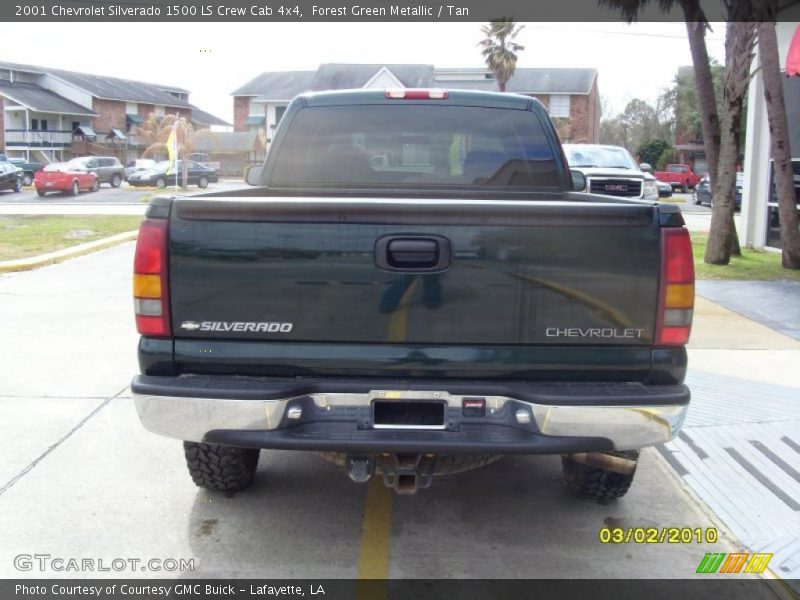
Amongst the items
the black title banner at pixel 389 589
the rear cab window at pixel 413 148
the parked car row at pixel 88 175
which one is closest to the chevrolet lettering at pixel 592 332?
the black title banner at pixel 389 589

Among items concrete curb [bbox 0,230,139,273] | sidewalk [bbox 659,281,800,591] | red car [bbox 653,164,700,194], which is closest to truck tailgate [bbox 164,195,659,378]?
sidewalk [bbox 659,281,800,591]

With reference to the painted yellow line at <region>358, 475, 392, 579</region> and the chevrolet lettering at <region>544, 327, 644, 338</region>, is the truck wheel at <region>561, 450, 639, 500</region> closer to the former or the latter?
the painted yellow line at <region>358, 475, 392, 579</region>

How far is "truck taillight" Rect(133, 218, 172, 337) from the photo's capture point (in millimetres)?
3293

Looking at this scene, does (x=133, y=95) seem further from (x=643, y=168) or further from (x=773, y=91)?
(x=773, y=91)

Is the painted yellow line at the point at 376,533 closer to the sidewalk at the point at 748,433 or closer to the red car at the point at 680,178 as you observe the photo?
the sidewalk at the point at 748,433

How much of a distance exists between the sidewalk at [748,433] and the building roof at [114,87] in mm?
60794

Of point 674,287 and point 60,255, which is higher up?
point 674,287

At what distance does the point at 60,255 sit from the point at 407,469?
1154 cm

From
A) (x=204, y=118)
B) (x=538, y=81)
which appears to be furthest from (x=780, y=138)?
(x=204, y=118)

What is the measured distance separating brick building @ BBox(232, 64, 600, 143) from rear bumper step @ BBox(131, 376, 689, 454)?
54098 mm

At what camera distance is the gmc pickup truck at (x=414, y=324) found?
3.23 meters

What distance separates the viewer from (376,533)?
4055mm

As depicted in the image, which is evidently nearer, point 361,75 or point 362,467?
point 362,467

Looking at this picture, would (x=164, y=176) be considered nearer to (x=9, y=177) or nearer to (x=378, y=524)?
(x=9, y=177)
